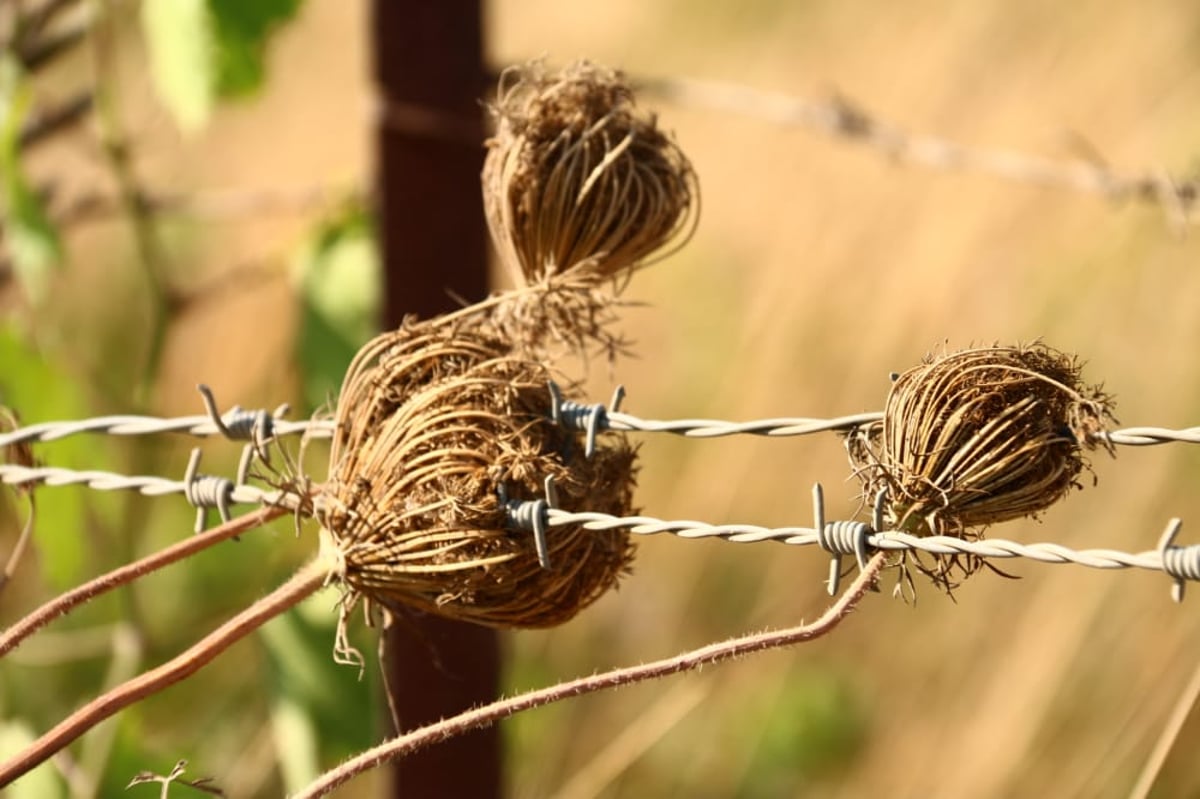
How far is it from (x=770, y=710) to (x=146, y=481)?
68.6 inches

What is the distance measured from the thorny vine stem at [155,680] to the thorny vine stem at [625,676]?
0.08 metres

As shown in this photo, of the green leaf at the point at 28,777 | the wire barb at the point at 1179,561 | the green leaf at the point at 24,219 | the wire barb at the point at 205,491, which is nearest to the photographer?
the wire barb at the point at 1179,561

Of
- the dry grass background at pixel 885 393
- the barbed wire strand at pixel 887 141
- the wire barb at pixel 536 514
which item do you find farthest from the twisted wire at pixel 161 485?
the dry grass background at pixel 885 393

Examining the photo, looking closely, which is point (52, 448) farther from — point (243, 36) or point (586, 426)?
point (586, 426)

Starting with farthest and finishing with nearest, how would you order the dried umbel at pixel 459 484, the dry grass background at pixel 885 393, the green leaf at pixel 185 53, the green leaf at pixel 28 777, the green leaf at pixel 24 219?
the dry grass background at pixel 885 393, the green leaf at pixel 24 219, the green leaf at pixel 185 53, the green leaf at pixel 28 777, the dried umbel at pixel 459 484

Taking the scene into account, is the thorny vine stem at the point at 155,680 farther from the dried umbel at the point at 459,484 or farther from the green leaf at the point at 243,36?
the green leaf at the point at 243,36

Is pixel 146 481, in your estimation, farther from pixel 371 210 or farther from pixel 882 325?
pixel 882 325

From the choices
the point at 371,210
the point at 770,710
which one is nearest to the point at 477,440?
the point at 371,210

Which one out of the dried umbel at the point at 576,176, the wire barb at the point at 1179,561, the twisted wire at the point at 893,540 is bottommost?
the wire barb at the point at 1179,561

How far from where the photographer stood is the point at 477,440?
669 millimetres

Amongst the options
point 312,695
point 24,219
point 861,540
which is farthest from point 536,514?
point 24,219

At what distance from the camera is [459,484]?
66 cm

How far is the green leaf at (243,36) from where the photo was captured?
3.85 ft

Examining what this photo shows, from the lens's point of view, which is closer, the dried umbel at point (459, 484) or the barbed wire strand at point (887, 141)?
the dried umbel at point (459, 484)
